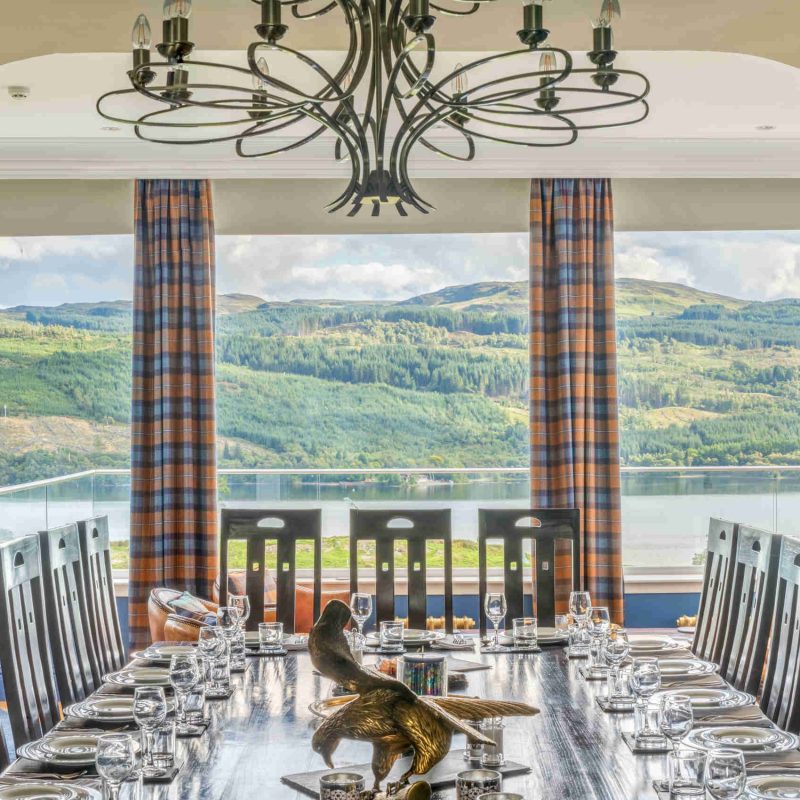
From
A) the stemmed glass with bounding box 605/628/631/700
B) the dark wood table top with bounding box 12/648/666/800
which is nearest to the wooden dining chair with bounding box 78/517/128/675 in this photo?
the dark wood table top with bounding box 12/648/666/800

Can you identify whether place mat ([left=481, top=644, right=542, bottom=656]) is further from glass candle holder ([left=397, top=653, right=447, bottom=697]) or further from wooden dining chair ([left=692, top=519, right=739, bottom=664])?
glass candle holder ([left=397, top=653, right=447, bottom=697])

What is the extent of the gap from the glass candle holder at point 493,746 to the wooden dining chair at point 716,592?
1.62 metres

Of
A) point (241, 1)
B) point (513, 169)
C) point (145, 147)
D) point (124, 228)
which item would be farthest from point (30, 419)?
point (241, 1)

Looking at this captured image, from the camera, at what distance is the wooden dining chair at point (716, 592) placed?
362cm

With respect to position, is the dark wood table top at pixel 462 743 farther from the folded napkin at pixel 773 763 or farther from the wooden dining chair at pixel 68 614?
the wooden dining chair at pixel 68 614

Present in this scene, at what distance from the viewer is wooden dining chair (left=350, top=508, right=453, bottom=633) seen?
3.92 m

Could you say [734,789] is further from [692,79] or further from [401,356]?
[401,356]

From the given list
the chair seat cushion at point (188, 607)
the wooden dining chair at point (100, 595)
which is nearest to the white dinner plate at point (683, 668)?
the wooden dining chair at point (100, 595)

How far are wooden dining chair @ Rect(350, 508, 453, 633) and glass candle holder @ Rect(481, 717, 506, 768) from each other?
1653 mm

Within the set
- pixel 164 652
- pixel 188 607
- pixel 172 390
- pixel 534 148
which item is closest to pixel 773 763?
pixel 164 652

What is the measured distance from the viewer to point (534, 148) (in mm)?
5879

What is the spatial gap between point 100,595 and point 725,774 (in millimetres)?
2632

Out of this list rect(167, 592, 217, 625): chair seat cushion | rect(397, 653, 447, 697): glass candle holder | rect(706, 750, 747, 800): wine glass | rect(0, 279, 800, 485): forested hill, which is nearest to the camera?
rect(706, 750, 747, 800): wine glass

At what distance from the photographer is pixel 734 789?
65.4 inches
